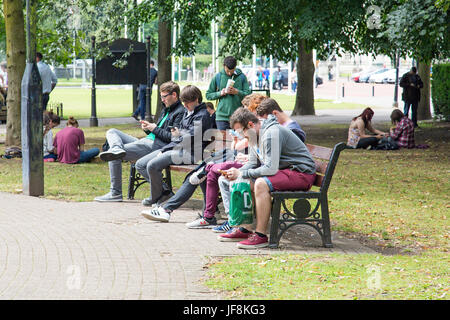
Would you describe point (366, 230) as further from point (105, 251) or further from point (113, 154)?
point (113, 154)

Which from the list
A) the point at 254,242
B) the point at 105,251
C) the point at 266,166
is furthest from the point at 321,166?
the point at 105,251

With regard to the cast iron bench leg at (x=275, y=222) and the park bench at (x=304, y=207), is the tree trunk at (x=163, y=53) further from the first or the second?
the cast iron bench leg at (x=275, y=222)

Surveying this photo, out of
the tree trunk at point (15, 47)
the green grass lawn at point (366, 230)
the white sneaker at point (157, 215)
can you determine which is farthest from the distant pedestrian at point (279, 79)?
the white sneaker at point (157, 215)

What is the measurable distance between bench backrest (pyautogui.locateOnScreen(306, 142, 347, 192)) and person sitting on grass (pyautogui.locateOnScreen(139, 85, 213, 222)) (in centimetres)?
132

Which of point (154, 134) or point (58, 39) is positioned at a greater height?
point (58, 39)

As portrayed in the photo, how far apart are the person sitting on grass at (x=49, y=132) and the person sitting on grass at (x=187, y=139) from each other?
15.4ft

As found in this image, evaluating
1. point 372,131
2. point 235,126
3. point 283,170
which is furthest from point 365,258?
point 372,131

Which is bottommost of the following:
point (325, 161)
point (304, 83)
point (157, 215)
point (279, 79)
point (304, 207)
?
point (157, 215)

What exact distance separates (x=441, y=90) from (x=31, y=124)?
1692 cm

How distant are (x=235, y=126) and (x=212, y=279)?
1833mm

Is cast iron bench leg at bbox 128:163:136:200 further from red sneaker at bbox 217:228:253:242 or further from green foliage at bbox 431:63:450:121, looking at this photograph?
green foliage at bbox 431:63:450:121

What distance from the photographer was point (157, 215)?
833cm

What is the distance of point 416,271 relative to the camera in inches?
245
